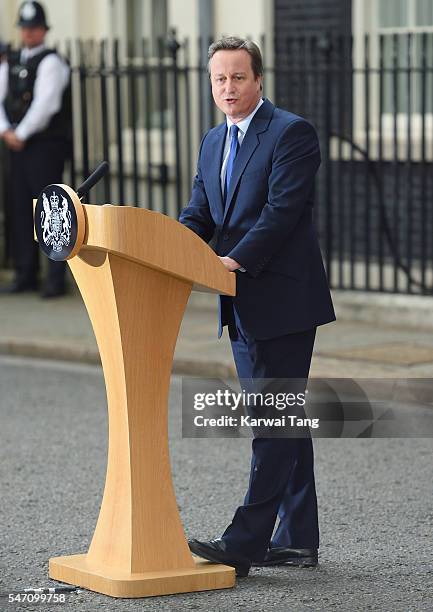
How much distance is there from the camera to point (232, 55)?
5.25 m

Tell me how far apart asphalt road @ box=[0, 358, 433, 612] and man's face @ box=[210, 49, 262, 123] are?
1.64m

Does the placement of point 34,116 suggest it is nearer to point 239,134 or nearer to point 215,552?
point 239,134

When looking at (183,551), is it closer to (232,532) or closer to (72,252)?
(232,532)

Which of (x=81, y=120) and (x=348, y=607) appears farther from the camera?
(x=81, y=120)

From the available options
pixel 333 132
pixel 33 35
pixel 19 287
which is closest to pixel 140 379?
pixel 333 132

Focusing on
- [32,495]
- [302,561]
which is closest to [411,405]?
[32,495]

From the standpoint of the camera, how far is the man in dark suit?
208 inches

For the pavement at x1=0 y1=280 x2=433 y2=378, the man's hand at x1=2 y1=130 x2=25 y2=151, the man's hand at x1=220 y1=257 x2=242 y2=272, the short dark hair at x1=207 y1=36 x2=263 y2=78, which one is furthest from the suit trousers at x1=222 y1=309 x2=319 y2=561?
the man's hand at x1=2 y1=130 x2=25 y2=151

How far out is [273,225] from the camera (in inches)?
207

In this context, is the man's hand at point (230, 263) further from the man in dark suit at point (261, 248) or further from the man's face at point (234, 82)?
the man's face at point (234, 82)

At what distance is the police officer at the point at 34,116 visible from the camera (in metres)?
13.0

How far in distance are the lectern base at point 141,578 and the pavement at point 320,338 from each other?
4.05 m

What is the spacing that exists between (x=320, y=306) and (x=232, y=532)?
2.75ft

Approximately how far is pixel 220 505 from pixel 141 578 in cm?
151
